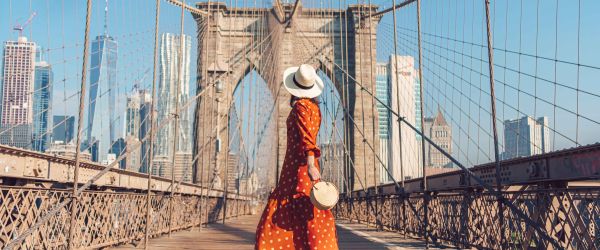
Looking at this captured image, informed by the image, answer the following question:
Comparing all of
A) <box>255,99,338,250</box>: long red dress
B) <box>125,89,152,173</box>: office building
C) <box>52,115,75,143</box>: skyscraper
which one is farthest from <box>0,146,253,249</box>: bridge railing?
<box>255,99,338,250</box>: long red dress

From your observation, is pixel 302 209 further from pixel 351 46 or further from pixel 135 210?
pixel 351 46

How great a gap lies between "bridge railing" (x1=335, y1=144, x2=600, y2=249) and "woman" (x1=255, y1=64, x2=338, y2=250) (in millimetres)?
2790

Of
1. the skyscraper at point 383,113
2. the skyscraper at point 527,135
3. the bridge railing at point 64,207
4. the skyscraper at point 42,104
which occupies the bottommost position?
the bridge railing at point 64,207

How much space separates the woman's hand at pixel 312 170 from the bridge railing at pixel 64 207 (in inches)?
125

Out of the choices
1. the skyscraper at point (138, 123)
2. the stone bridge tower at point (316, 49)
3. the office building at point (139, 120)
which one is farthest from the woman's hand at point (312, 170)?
the stone bridge tower at point (316, 49)

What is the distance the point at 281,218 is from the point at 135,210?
729 centimetres

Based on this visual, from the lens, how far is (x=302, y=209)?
16.5ft

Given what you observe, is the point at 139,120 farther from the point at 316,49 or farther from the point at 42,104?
the point at 316,49

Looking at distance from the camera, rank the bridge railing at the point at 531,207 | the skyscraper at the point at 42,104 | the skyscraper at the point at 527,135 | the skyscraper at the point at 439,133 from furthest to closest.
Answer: the skyscraper at the point at 439,133, the skyscraper at the point at 42,104, the skyscraper at the point at 527,135, the bridge railing at the point at 531,207

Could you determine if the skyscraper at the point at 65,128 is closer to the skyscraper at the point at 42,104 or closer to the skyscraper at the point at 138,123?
the skyscraper at the point at 42,104

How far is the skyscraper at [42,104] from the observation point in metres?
14.1

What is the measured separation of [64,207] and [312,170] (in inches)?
208

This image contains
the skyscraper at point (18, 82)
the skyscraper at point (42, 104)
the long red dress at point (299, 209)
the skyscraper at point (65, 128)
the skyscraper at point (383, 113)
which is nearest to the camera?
the long red dress at point (299, 209)

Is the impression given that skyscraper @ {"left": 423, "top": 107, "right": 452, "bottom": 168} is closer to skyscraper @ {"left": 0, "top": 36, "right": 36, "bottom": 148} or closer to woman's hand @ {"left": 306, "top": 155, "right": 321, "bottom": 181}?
woman's hand @ {"left": 306, "top": 155, "right": 321, "bottom": 181}
